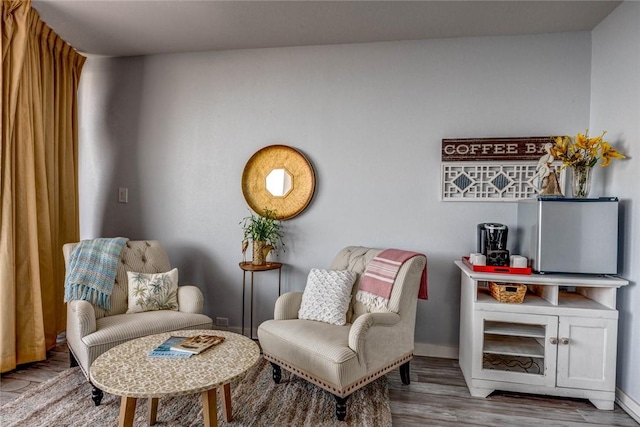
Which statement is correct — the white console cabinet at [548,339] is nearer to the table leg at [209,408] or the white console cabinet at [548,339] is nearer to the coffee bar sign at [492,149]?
the coffee bar sign at [492,149]

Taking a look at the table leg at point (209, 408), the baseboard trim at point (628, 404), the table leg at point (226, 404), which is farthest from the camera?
the baseboard trim at point (628, 404)

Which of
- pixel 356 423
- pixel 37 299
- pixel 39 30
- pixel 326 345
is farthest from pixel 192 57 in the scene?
pixel 356 423

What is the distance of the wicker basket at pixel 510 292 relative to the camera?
216cm

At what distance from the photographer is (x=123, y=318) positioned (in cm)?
232

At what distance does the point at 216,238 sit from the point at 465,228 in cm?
205

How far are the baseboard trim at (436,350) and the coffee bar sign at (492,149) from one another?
4.73 ft

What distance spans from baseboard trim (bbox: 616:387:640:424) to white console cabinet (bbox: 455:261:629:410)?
8cm

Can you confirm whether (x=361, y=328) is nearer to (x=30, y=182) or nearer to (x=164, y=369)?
(x=164, y=369)

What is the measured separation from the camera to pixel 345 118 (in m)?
2.89

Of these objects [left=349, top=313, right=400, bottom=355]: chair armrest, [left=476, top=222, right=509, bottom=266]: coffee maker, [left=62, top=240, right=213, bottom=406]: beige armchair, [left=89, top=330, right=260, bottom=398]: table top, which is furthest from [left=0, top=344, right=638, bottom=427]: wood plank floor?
[left=89, top=330, right=260, bottom=398]: table top

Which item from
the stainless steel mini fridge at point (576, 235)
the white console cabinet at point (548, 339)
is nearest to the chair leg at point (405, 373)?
the white console cabinet at point (548, 339)

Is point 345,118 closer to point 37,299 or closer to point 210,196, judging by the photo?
point 210,196

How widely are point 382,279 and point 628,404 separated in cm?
153

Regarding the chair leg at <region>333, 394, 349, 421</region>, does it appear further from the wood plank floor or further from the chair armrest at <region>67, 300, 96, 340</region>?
the chair armrest at <region>67, 300, 96, 340</region>
